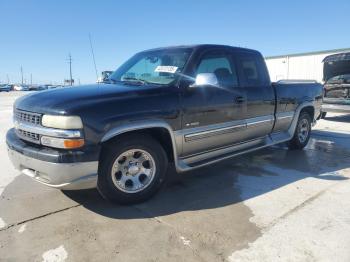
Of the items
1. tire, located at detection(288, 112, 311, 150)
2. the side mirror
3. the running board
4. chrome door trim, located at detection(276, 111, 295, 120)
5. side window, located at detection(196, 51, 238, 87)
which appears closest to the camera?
the side mirror

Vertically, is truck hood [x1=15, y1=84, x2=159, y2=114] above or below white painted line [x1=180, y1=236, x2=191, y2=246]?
above

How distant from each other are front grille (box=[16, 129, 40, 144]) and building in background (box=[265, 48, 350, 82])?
25551 mm

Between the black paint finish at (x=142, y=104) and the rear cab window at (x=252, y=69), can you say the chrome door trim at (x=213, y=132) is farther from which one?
the rear cab window at (x=252, y=69)

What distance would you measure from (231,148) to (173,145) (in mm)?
1221

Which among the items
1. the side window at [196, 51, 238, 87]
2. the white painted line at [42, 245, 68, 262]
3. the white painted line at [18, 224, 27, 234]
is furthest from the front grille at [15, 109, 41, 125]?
the side window at [196, 51, 238, 87]

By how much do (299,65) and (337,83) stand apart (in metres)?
18.5

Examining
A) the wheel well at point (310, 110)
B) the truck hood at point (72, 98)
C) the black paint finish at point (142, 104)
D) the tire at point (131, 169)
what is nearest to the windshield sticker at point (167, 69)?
the black paint finish at point (142, 104)

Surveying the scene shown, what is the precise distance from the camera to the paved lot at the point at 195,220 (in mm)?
2760

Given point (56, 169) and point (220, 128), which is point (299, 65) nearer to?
point (220, 128)

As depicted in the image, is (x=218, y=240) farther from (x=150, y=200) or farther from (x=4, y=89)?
(x=4, y=89)

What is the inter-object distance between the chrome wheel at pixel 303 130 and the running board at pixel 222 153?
784mm

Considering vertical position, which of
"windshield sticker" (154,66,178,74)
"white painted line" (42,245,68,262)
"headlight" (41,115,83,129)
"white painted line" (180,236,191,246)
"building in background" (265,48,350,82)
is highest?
"building in background" (265,48,350,82)

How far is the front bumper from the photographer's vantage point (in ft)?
10.1

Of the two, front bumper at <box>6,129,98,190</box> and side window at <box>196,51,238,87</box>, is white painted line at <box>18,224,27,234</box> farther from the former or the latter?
side window at <box>196,51,238,87</box>
